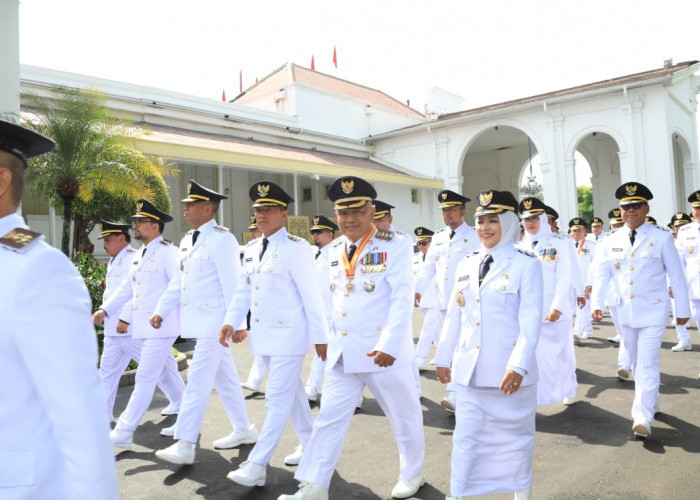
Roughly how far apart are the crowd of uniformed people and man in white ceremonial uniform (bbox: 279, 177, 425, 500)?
0.4 inches

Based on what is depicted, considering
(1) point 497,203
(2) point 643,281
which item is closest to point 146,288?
(1) point 497,203

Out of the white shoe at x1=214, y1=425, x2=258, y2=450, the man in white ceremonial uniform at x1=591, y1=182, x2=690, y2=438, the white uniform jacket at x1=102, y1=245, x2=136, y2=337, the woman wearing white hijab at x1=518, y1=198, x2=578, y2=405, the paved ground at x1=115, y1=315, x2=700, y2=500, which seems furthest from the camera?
the white uniform jacket at x1=102, y1=245, x2=136, y2=337

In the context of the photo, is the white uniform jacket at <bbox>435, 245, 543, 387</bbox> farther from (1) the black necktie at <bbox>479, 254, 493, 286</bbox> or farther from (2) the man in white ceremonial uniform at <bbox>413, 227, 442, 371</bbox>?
→ (2) the man in white ceremonial uniform at <bbox>413, 227, 442, 371</bbox>

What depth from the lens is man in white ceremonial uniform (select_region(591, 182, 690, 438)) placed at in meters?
5.25

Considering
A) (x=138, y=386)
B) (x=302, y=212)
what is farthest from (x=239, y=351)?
(x=302, y=212)

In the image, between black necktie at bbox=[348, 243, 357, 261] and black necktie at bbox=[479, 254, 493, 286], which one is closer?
black necktie at bbox=[479, 254, 493, 286]

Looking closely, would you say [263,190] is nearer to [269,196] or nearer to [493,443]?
[269,196]

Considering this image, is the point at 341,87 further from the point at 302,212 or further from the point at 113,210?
the point at 113,210

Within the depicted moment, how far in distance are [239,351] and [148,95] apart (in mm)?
14486

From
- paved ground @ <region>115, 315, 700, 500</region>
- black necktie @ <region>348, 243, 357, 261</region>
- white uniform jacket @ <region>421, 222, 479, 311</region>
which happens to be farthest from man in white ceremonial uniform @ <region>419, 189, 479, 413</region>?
black necktie @ <region>348, 243, 357, 261</region>

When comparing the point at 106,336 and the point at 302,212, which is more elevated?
the point at 302,212

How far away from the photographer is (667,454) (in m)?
4.49

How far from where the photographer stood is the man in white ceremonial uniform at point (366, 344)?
3758 millimetres

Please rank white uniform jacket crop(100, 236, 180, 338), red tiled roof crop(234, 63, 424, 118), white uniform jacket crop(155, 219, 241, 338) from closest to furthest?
1. white uniform jacket crop(155, 219, 241, 338)
2. white uniform jacket crop(100, 236, 180, 338)
3. red tiled roof crop(234, 63, 424, 118)
